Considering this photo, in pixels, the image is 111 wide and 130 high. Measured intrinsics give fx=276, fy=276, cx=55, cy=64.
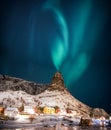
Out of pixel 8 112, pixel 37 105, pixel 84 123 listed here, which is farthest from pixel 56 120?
pixel 37 105

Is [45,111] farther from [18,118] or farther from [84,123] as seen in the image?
[18,118]

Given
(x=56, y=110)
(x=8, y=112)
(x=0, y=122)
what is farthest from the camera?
(x=56, y=110)

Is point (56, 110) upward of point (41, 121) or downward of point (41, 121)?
upward

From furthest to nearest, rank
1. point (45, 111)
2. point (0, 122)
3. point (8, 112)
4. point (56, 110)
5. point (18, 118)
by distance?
point (56, 110) → point (45, 111) → point (8, 112) → point (18, 118) → point (0, 122)

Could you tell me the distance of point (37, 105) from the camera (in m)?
196

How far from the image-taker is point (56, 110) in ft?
655

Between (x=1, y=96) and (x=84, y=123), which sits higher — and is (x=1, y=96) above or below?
above

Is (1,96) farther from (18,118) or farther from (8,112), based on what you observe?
(18,118)

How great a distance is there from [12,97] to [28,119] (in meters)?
75.2

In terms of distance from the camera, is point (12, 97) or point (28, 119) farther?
point (12, 97)

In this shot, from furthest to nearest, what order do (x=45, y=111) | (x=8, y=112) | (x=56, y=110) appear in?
(x=56, y=110), (x=45, y=111), (x=8, y=112)

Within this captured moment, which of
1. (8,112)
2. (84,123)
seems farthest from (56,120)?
(8,112)

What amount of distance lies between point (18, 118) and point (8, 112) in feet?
45.1

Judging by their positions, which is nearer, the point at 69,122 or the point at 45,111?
the point at 69,122
